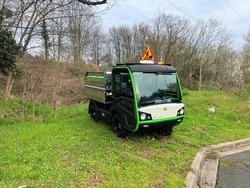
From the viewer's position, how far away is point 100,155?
395 centimetres

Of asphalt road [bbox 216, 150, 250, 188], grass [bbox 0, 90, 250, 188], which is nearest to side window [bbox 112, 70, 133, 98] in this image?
grass [bbox 0, 90, 250, 188]

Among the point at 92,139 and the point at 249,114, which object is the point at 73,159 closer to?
the point at 92,139

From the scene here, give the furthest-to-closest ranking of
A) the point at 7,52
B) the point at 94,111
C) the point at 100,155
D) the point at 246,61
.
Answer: the point at 246,61
the point at 7,52
the point at 94,111
the point at 100,155

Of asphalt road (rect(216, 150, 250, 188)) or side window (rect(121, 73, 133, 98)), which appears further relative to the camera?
side window (rect(121, 73, 133, 98))

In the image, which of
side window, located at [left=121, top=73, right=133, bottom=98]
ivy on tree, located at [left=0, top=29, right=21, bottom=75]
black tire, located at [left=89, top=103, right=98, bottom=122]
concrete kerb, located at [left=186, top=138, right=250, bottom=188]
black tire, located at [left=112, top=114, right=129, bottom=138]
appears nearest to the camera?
concrete kerb, located at [left=186, top=138, right=250, bottom=188]

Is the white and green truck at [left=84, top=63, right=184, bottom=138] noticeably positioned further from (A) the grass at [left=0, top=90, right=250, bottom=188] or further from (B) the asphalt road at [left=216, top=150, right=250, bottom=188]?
(B) the asphalt road at [left=216, top=150, right=250, bottom=188]

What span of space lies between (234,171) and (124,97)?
9.60ft

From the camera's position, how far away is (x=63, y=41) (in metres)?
12.4

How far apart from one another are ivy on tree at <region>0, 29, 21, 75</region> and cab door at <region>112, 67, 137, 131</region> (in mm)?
5715

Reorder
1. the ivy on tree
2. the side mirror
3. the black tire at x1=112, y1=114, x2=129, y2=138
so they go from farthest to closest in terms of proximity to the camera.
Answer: the ivy on tree
the black tire at x1=112, y1=114, x2=129, y2=138
the side mirror

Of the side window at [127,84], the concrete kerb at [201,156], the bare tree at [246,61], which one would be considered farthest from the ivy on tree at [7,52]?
the bare tree at [246,61]

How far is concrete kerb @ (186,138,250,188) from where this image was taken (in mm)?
3424

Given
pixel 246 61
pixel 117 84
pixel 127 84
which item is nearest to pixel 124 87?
pixel 127 84

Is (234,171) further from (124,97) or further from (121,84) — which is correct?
(121,84)
